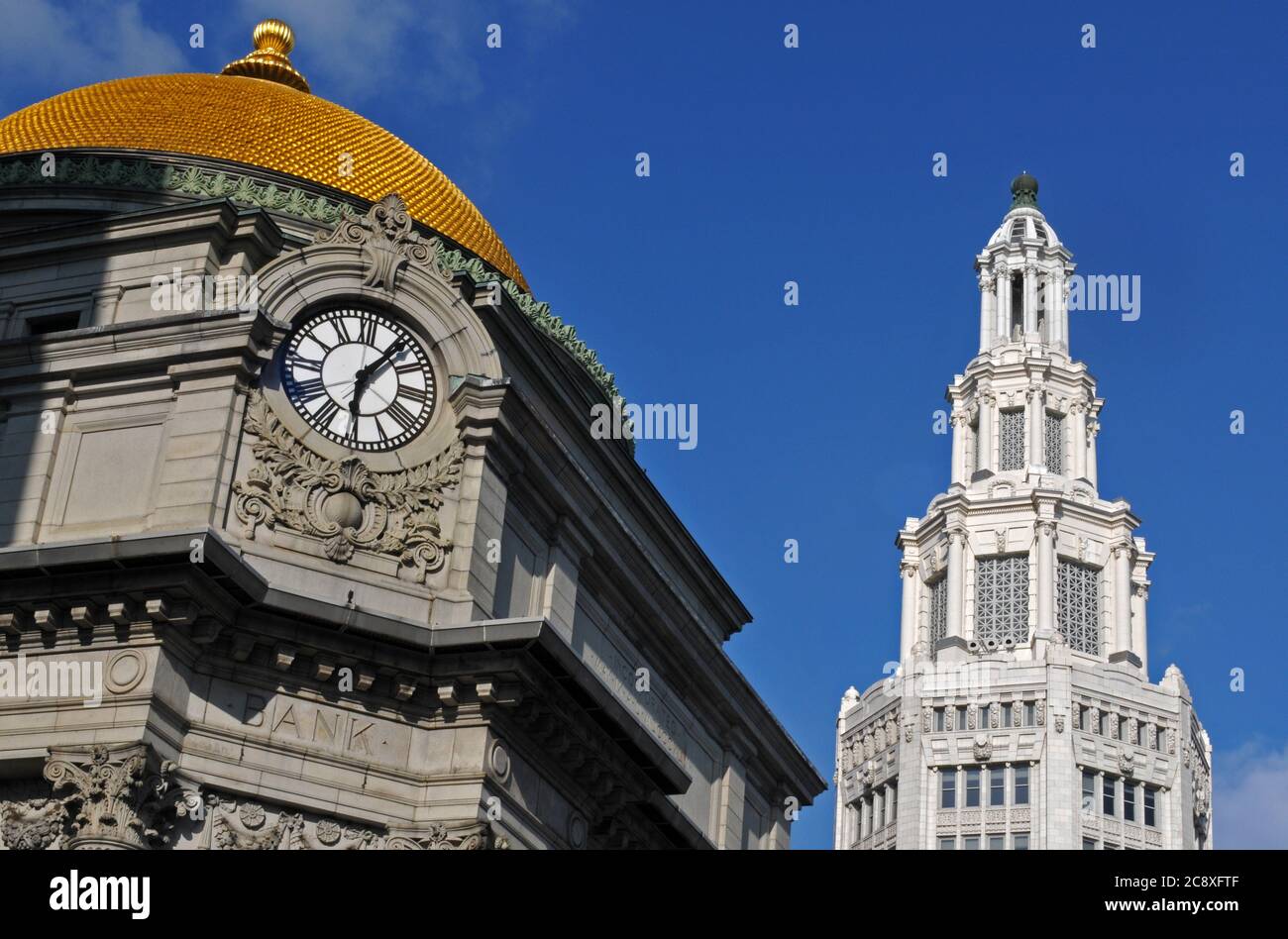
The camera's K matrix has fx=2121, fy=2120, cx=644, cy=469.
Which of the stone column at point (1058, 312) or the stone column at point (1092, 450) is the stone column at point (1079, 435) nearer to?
the stone column at point (1092, 450)

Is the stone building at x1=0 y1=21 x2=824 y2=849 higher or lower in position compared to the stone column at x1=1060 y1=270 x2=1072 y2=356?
lower

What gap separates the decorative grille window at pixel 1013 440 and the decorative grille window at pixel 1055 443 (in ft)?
6.08

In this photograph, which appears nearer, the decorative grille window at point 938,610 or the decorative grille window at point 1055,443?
the decorative grille window at point 938,610

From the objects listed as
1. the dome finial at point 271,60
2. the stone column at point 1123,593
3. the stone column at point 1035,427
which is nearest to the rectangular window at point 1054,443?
the stone column at point 1035,427

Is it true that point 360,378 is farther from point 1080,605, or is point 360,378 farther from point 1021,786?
point 1080,605

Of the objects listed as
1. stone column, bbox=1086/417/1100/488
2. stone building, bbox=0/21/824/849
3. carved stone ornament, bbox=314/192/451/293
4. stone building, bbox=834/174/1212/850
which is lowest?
stone building, bbox=0/21/824/849

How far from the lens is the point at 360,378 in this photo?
3806 cm

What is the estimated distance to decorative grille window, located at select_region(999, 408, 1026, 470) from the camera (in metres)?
148

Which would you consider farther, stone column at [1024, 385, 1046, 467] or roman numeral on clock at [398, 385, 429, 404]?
stone column at [1024, 385, 1046, 467]

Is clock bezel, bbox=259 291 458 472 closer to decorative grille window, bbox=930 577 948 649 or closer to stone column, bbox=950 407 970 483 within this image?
decorative grille window, bbox=930 577 948 649

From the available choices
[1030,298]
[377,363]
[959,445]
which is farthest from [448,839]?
[1030,298]

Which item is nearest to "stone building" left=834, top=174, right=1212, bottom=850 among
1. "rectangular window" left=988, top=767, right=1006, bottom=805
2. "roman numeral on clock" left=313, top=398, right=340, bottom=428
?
"rectangular window" left=988, top=767, right=1006, bottom=805

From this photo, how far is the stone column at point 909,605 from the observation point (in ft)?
475

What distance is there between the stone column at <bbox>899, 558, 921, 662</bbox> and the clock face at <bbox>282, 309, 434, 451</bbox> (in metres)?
108
